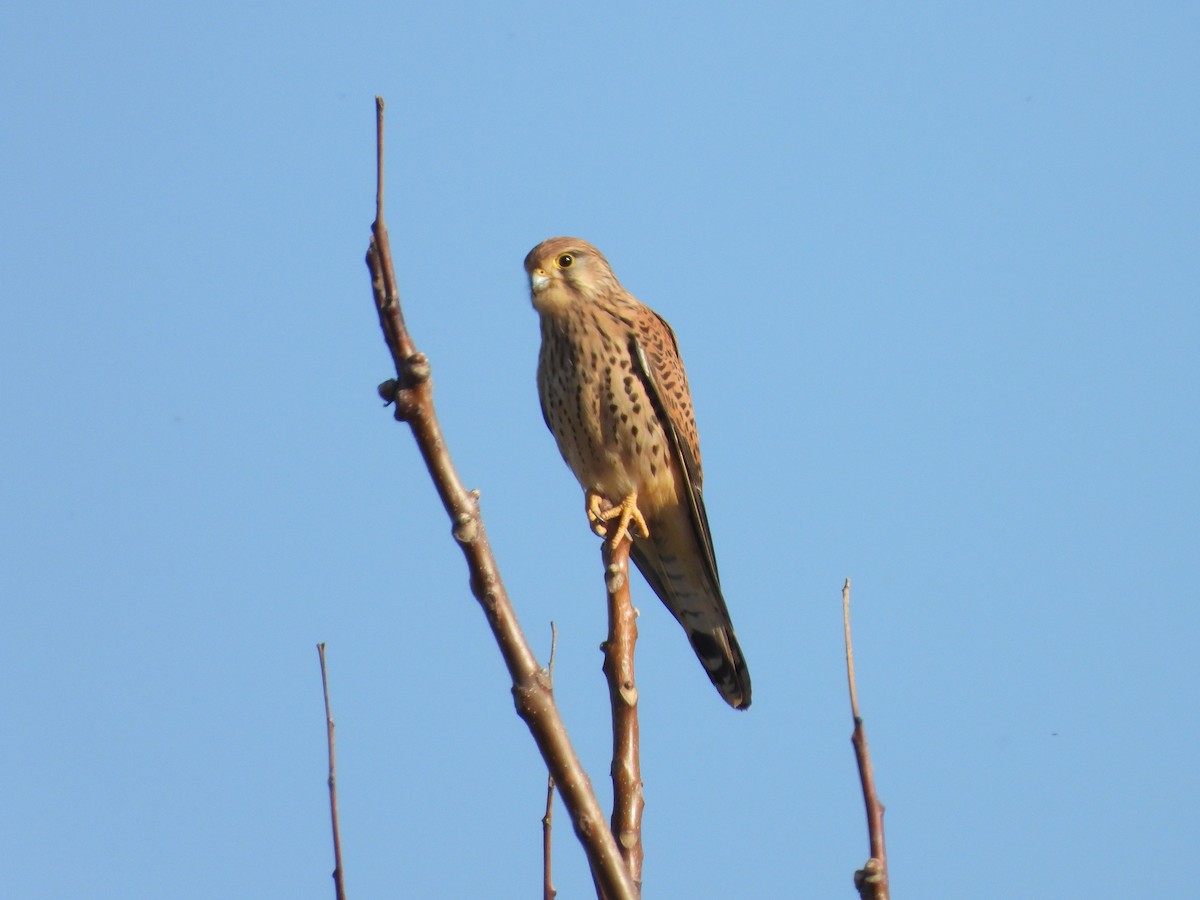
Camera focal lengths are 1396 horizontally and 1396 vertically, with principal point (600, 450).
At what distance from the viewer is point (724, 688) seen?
179 inches

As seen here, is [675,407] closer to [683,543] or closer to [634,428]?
[634,428]

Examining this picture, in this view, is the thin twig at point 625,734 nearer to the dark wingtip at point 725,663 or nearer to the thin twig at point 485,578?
the thin twig at point 485,578

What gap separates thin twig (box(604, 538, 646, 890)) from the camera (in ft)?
7.14

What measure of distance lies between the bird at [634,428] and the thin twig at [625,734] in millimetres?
1772

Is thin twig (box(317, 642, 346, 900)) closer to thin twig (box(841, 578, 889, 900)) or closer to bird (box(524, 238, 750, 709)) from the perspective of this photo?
thin twig (box(841, 578, 889, 900))

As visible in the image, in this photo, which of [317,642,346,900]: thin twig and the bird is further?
the bird

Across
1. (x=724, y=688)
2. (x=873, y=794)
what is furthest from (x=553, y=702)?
(x=724, y=688)

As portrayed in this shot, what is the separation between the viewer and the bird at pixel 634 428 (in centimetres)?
466

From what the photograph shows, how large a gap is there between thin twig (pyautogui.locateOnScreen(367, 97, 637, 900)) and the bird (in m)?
2.69

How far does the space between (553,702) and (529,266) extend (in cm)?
343

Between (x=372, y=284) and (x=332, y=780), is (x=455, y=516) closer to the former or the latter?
(x=372, y=284)

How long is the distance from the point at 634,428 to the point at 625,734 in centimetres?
240

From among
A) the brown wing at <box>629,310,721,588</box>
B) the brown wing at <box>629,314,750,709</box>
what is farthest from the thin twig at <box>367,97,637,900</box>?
the brown wing at <box>629,310,721,588</box>

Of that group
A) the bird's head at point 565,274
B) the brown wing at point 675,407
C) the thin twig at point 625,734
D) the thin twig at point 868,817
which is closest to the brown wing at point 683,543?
the brown wing at point 675,407
